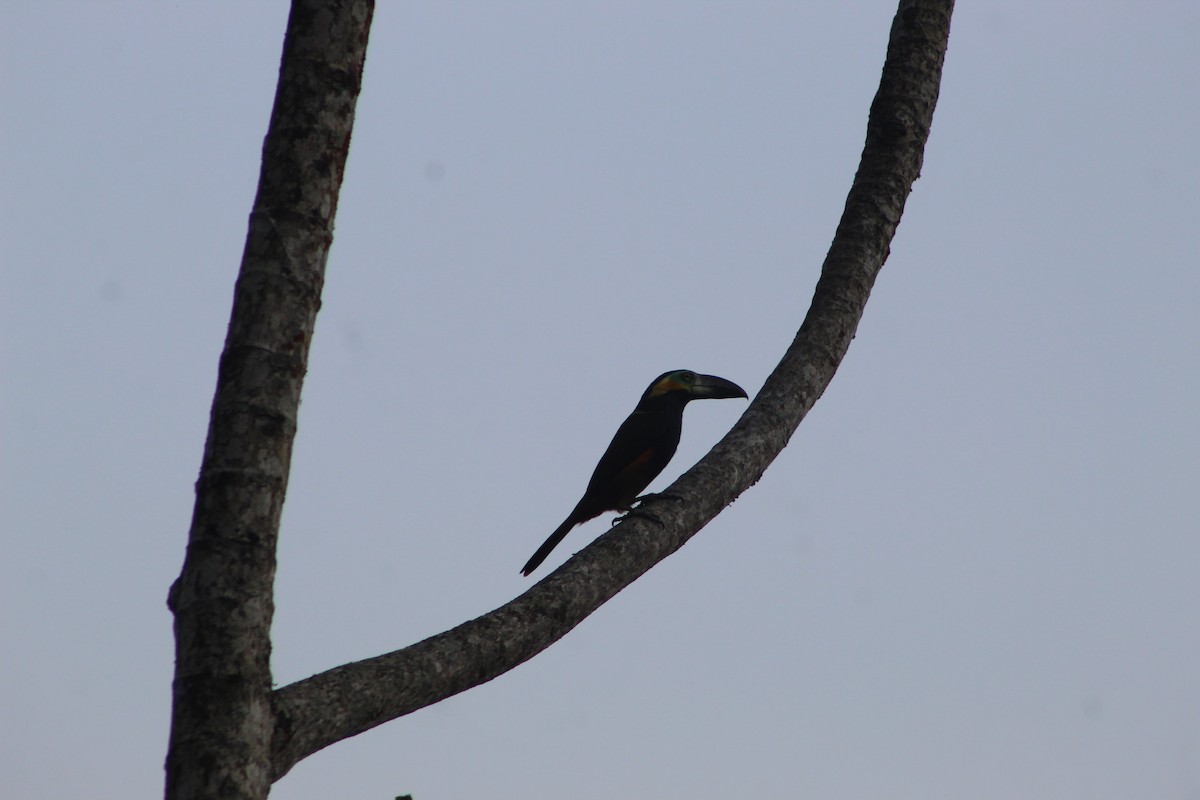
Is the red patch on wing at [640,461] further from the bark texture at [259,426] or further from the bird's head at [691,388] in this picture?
the bark texture at [259,426]

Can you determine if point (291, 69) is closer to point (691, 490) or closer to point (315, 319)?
point (315, 319)

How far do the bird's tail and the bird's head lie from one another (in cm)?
105

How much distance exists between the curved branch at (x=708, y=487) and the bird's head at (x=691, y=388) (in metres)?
2.28

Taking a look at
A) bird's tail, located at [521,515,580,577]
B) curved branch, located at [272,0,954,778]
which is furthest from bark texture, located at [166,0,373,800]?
bird's tail, located at [521,515,580,577]

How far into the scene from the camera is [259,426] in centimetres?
297

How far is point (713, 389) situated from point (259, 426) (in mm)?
5161

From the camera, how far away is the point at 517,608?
368 centimetres

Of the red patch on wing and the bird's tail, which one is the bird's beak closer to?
the red patch on wing

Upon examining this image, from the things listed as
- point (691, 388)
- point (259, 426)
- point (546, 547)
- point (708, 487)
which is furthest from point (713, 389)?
point (259, 426)

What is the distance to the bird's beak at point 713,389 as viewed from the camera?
791cm

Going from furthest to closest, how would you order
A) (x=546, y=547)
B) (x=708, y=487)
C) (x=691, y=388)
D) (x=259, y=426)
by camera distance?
(x=691, y=388) < (x=546, y=547) < (x=708, y=487) < (x=259, y=426)

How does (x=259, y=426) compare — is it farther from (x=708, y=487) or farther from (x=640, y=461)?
(x=640, y=461)

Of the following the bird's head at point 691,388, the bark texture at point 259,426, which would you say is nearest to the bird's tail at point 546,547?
the bird's head at point 691,388

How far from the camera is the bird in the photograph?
7.40 m
